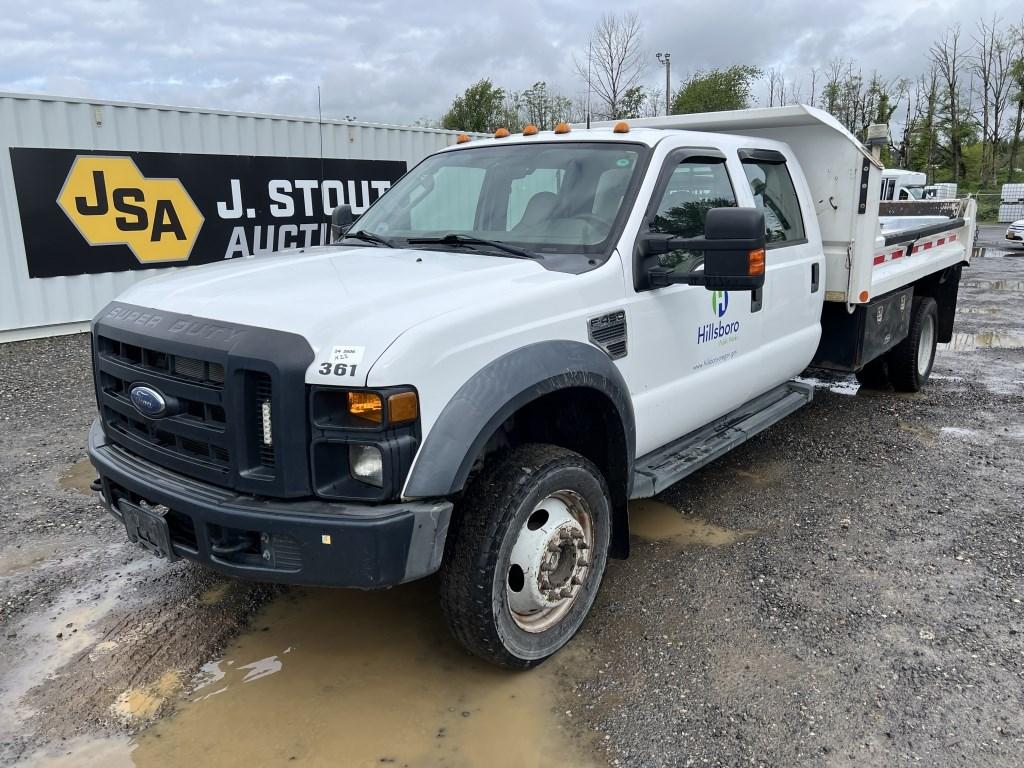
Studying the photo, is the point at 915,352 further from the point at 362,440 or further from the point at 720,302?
the point at 362,440

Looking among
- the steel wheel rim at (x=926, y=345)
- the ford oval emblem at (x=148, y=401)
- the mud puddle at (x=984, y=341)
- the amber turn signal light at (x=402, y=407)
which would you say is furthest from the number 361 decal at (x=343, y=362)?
the mud puddle at (x=984, y=341)

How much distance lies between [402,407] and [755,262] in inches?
62.3

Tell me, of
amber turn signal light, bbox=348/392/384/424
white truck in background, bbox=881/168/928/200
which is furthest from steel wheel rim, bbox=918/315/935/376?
white truck in background, bbox=881/168/928/200

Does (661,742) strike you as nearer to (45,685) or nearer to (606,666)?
(606,666)

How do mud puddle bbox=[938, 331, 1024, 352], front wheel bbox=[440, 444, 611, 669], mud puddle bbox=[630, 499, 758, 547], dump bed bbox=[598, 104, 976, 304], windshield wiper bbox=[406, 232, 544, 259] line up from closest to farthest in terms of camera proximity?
1. front wheel bbox=[440, 444, 611, 669]
2. windshield wiper bbox=[406, 232, 544, 259]
3. mud puddle bbox=[630, 499, 758, 547]
4. dump bed bbox=[598, 104, 976, 304]
5. mud puddle bbox=[938, 331, 1024, 352]

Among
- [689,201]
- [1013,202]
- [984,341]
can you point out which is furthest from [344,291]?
[1013,202]

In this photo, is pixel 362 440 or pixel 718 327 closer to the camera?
pixel 362 440

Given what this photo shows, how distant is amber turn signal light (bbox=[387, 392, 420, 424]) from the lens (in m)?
2.44

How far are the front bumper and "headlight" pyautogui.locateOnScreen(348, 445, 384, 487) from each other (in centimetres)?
9

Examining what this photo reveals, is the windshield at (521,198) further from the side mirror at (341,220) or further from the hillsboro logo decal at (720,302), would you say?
the hillsboro logo decal at (720,302)

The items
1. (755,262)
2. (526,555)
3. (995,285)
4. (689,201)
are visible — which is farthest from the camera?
(995,285)

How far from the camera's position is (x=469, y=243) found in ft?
11.8

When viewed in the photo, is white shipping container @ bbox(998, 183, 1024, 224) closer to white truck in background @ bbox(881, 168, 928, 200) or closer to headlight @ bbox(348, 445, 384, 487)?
white truck in background @ bbox(881, 168, 928, 200)

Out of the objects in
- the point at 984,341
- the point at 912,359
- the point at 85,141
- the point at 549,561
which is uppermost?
the point at 85,141
